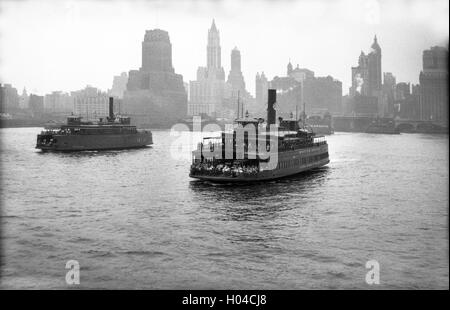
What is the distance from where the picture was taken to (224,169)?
5784 cm

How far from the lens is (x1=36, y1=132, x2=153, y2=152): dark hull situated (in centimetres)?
10769

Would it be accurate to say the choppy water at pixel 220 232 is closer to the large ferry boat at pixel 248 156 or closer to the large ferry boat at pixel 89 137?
the large ferry boat at pixel 248 156

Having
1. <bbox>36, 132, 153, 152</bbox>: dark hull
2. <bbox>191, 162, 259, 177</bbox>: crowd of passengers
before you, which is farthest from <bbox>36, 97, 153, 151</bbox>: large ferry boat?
<bbox>191, 162, 259, 177</bbox>: crowd of passengers

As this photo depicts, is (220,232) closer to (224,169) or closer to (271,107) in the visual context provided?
(224,169)

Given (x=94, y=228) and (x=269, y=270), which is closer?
(x=269, y=270)

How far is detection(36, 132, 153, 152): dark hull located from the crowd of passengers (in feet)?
190

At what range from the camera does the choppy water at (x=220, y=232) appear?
82.8 feet

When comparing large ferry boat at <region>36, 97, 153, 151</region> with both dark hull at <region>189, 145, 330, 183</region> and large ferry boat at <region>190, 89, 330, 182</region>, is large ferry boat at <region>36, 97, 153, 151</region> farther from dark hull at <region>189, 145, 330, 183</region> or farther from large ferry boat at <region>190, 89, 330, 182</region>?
dark hull at <region>189, 145, 330, 183</region>

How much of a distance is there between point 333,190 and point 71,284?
126ft

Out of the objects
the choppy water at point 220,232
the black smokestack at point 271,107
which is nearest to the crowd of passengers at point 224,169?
the choppy water at point 220,232

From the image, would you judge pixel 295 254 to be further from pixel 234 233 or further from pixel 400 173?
pixel 400 173

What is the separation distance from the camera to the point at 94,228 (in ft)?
118
